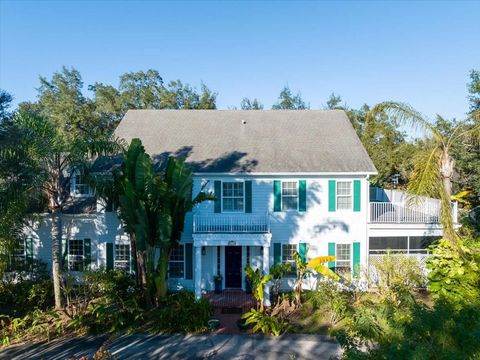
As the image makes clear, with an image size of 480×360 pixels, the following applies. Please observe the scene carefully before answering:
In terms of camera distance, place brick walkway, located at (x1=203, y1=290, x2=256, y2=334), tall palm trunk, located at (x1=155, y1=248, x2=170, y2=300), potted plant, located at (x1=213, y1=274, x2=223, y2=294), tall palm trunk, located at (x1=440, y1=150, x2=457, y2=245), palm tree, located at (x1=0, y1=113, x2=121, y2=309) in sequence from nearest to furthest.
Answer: tall palm trunk, located at (x1=440, y1=150, x2=457, y2=245) → palm tree, located at (x1=0, y1=113, x2=121, y2=309) → brick walkway, located at (x1=203, y1=290, x2=256, y2=334) → tall palm trunk, located at (x1=155, y1=248, x2=170, y2=300) → potted plant, located at (x1=213, y1=274, x2=223, y2=294)

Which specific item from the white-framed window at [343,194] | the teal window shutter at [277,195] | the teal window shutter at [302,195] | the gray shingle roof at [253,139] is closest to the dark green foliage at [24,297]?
the gray shingle roof at [253,139]

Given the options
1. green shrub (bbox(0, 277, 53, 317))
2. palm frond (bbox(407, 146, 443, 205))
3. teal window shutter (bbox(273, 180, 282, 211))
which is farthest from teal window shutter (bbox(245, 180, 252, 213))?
green shrub (bbox(0, 277, 53, 317))

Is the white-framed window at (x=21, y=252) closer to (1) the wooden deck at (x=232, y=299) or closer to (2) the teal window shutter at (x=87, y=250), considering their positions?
(2) the teal window shutter at (x=87, y=250)

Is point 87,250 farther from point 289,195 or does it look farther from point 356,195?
point 356,195

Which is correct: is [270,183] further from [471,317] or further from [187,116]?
[471,317]

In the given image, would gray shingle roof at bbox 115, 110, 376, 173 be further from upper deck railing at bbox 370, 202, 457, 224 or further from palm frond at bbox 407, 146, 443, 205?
palm frond at bbox 407, 146, 443, 205
